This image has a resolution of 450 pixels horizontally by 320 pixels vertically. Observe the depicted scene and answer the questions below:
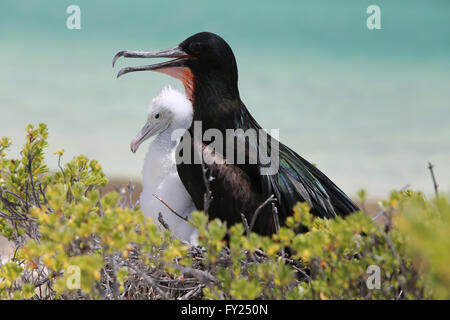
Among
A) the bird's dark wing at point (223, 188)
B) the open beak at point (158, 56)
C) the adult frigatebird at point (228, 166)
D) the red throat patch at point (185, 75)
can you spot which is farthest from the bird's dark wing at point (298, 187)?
the open beak at point (158, 56)

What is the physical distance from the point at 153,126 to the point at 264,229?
3.08 ft

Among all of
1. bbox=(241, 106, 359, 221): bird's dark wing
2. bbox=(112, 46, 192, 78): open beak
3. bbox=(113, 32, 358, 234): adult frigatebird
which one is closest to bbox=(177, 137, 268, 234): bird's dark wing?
bbox=(113, 32, 358, 234): adult frigatebird

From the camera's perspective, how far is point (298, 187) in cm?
273

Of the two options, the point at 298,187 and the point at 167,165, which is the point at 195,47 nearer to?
the point at 167,165

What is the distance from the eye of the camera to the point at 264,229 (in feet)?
8.60

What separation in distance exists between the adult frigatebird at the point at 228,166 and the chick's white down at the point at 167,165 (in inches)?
3.5

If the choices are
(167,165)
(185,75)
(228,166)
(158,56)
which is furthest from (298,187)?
(158,56)

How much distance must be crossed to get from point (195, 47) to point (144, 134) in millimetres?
614

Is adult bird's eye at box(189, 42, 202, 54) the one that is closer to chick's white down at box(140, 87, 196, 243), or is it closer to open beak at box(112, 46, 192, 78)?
open beak at box(112, 46, 192, 78)

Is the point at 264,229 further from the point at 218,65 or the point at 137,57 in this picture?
the point at 137,57

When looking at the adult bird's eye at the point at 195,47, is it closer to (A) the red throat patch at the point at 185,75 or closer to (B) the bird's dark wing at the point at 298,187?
(A) the red throat patch at the point at 185,75

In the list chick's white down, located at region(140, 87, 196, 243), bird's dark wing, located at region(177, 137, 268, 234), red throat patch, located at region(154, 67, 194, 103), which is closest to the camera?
bird's dark wing, located at region(177, 137, 268, 234)

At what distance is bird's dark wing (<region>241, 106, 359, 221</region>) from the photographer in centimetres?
265
